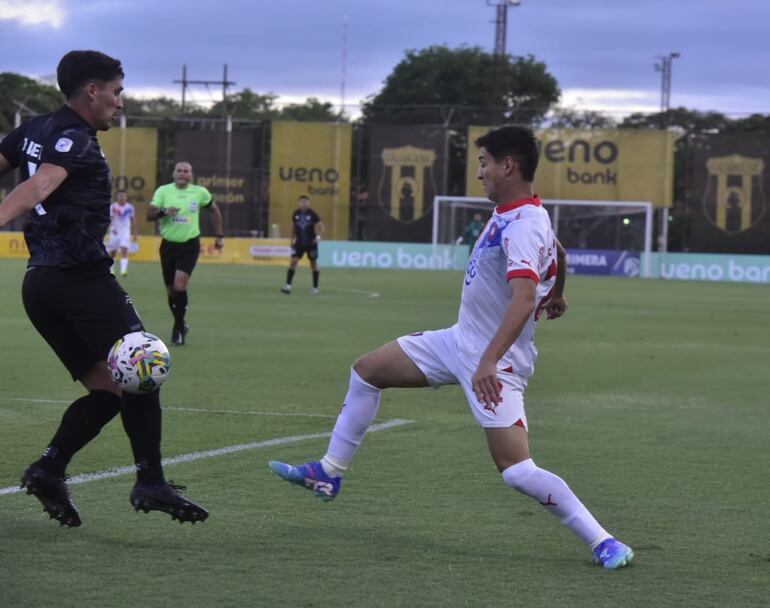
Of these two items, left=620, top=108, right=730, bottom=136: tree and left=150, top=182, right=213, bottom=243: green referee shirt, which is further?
left=620, top=108, right=730, bottom=136: tree

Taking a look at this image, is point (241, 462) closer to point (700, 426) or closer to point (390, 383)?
point (390, 383)

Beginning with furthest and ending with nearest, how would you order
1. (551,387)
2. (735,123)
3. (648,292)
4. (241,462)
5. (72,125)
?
(735,123) → (648,292) → (551,387) → (241,462) → (72,125)

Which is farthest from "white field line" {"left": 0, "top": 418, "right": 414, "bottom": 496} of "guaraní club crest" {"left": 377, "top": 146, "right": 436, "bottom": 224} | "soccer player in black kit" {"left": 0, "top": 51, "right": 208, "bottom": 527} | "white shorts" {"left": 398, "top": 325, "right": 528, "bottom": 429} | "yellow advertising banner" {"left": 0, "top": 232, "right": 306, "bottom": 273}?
"guaraní club crest" {"left": 377, "top": 146, "right": 436, "bottom": 224}

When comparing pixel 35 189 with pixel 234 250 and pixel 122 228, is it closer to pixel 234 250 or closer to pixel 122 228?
pixel 122 228

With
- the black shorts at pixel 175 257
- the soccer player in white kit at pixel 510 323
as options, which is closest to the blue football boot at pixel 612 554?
the soccer player in white kit at pixel 510 323

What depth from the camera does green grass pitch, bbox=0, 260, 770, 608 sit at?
526 cm

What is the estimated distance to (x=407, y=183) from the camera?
54.8m

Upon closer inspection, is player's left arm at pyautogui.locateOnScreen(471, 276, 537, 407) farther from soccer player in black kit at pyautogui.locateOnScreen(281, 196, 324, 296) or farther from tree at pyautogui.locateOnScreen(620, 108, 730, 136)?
tree at pyautogui.locateOnScreen(620, 108, 730, 136)

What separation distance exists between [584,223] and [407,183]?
7174 mm

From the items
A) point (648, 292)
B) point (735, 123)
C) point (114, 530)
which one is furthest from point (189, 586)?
point (735, 123)

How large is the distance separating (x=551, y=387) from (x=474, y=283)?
709 centimetres

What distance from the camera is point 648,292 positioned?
35.0 m

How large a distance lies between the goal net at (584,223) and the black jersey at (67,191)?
44.5 meters

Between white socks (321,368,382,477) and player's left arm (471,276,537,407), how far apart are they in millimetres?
921
